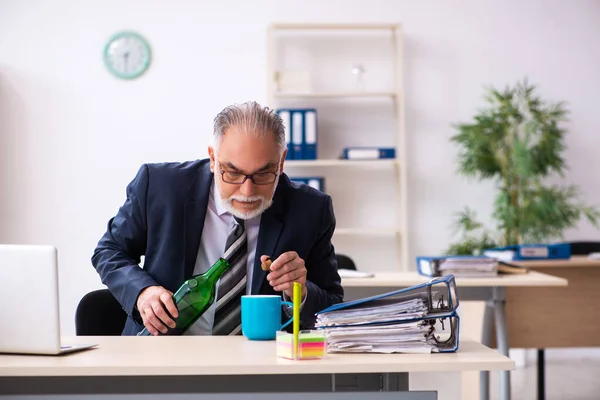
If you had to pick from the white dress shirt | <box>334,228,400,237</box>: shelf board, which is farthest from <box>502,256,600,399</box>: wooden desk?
the white dress shirt

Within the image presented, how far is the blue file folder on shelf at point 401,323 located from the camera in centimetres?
168

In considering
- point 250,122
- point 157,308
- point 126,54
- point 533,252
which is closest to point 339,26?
point 126,54

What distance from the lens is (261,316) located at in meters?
1.87

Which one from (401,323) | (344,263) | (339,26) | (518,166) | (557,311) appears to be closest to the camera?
(401,323)

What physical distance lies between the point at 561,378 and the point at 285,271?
370 centimetres

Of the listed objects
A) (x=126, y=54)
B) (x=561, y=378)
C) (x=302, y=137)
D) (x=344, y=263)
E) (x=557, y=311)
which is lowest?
(x=561, y=378)

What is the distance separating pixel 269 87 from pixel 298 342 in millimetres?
3997

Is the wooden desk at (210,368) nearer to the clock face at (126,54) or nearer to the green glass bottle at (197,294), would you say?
the green glass bottle at (197,294)

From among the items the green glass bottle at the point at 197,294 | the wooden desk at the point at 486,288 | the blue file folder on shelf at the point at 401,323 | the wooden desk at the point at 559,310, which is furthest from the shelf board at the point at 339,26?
the blue file folder on shelf at the point at 401,323

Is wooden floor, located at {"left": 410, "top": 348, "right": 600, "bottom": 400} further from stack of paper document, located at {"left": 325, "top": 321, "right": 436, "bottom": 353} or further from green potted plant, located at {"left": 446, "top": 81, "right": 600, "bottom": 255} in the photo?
stack of paper document, located at {"left": 325, "top": 321, "right": 436, "bottom": 353}

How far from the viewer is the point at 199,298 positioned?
6.46 feet

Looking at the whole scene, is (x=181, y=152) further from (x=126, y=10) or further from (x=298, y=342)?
(x=298, y=342)

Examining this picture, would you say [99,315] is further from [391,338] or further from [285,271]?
[391,338]

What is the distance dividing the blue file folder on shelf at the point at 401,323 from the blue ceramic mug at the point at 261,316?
0.57 ft
